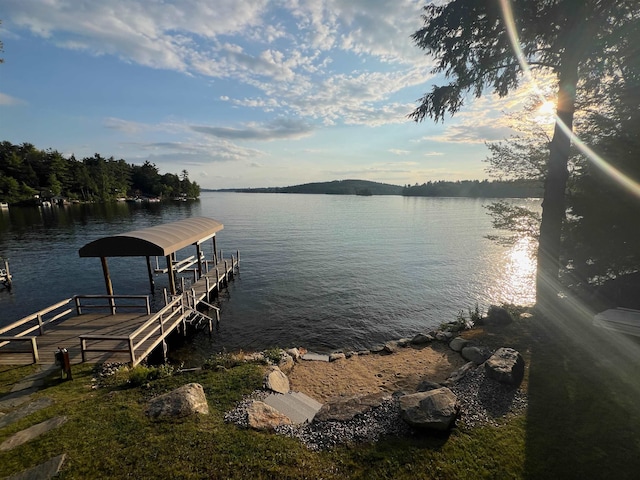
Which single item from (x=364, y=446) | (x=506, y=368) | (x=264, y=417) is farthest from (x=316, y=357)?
(x=506, y=368)

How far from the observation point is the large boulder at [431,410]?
6.64 meters

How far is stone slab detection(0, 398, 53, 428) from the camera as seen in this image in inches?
295

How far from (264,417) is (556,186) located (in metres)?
13.7

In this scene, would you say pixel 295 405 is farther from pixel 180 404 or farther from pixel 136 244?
pixel 136 244

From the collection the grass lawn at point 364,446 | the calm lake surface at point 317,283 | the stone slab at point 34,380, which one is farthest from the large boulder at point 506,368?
the stone slab at point 34,380

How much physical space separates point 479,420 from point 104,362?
39.5ft

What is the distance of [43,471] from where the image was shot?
5770mm

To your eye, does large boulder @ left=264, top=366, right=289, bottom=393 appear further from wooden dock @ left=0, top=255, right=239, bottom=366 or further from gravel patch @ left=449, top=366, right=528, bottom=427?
wooden dock @ left=0, top=255, right=239, bottom=366

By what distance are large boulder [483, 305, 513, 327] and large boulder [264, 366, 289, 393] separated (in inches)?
404

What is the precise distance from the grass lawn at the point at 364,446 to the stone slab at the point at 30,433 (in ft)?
0.66

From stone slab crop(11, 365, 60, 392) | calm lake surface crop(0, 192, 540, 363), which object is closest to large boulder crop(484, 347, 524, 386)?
calm lake surface crop(0, 192, 540, 363)

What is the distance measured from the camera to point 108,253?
14.5 m

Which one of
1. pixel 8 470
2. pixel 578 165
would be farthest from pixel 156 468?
pixel 578 165

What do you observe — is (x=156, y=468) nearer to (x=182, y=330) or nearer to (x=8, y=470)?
(x=8, y=470)
